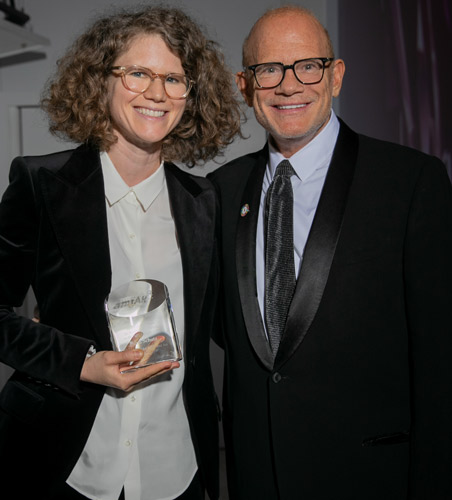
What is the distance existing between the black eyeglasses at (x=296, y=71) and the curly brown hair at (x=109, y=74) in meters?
0.22

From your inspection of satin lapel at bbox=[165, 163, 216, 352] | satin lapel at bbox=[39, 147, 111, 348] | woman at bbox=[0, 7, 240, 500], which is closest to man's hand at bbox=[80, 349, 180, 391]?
woman at bbox=[0, 7, 240, 500]

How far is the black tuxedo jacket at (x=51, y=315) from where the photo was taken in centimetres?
133

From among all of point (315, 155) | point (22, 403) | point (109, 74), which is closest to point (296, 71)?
point (315, 155)

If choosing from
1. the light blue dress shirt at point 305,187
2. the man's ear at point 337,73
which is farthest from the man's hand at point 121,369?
the man's ear at point 337,73

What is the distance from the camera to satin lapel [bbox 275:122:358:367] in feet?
4.36

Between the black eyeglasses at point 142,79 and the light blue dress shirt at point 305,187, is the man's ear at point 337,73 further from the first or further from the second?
the black eyeglasses at point 142,79

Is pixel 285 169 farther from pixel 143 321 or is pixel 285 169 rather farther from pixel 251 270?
pixel 143 321

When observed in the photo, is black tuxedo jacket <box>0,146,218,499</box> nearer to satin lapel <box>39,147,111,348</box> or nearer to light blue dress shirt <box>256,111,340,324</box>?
satin lapel <box>39,147,111,348</box>

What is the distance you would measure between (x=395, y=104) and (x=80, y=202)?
196 cm

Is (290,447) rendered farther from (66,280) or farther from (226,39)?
(226,39)

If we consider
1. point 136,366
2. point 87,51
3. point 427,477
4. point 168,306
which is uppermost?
point 87,51

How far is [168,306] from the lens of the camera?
1.22m

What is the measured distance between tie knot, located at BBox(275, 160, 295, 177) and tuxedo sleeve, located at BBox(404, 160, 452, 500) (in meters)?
0.35

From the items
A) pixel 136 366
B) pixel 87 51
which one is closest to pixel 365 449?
pixel 136 366
